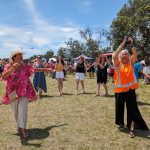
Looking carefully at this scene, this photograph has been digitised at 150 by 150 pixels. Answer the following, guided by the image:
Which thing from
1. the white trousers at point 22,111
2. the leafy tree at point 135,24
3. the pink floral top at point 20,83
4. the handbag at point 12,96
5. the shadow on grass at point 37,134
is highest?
the leafy tree at point 135,24

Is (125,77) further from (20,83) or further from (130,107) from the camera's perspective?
(20,83)

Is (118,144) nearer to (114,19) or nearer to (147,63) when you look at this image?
(147,63)

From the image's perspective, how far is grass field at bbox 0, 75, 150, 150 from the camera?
7.12 metres

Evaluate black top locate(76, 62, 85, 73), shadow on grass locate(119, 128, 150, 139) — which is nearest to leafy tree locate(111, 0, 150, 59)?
black top locate(76, 62, 85, 73)

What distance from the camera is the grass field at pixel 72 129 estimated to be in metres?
7.12

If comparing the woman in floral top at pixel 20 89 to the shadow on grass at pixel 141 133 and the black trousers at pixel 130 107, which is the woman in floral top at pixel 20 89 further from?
the shadow on grass at pixel 141 133

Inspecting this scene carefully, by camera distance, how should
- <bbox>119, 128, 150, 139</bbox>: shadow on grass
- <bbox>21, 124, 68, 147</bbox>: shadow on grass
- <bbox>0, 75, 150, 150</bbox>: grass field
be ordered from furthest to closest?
<bbox>119, 128, 150, 139</bbox>: shadow on grass
<bbox>21, 124, 68, 147</bbox>: shadow on grass
<bbox>0, 75, 150, 150</bbox>: grass field

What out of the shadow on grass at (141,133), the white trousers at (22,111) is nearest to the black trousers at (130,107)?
the shadow on grass at (141,133)

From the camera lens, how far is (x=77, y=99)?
13844 millimetres

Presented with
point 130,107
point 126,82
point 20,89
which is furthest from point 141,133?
point 20,89

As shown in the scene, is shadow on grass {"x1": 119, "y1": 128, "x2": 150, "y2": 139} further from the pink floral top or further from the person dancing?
the pink floral top

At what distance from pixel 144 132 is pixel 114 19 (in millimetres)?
35771

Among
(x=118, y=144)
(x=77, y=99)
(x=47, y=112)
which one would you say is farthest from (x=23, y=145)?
(x=77, y=99)

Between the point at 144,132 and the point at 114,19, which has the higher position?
the point at 114,19
